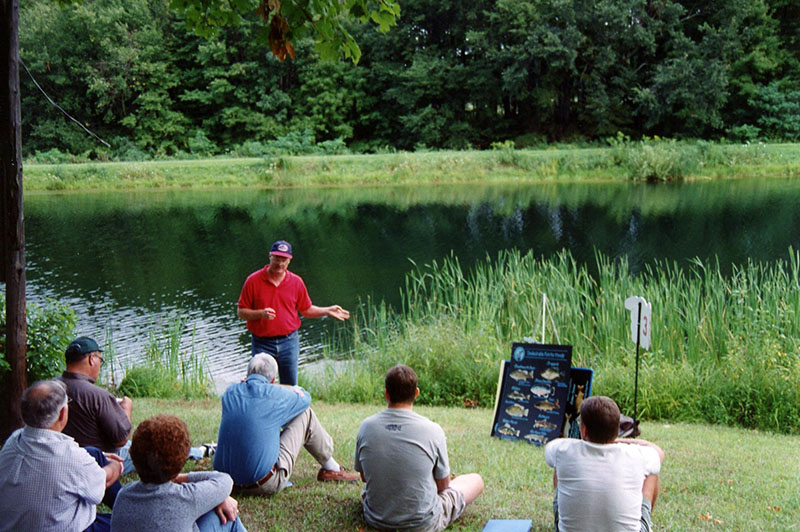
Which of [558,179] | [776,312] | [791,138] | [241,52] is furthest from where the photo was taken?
[241,52]

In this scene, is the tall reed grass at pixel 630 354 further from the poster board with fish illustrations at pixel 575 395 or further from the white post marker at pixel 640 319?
the white post marker at pixel 640 319

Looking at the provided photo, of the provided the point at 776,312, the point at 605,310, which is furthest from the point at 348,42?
the point at 776,312

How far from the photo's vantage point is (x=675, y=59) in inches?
1513

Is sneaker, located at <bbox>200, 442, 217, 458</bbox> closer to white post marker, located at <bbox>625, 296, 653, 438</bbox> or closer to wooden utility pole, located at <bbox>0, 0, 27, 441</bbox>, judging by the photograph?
wooden utility pole, located at <bbox>0, 0, 27, 441</bbox>

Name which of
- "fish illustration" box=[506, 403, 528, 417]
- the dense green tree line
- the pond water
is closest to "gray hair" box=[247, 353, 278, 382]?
"fish illustration" box=[506, 403, 528, 417]

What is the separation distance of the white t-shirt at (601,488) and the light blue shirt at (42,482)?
207 cm

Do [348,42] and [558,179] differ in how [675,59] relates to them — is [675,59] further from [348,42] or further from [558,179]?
[348,42]

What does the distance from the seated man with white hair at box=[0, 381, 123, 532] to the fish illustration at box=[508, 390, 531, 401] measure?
3489mm

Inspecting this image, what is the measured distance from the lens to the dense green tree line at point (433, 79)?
39.4m

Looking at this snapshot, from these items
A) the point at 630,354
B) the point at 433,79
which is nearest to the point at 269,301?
the point at 630,354

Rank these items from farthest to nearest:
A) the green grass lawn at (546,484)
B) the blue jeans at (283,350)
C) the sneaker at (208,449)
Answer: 1. the blue jeans at (283,350)
2. the sneaker at (208,449)
3. the green grass lawn at (546,484)

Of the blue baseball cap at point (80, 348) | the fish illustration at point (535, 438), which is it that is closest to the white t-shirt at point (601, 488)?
the fish illustration at point (535, 438)

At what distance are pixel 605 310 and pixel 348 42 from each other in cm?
486

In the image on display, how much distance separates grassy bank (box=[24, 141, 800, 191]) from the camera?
31.9m
